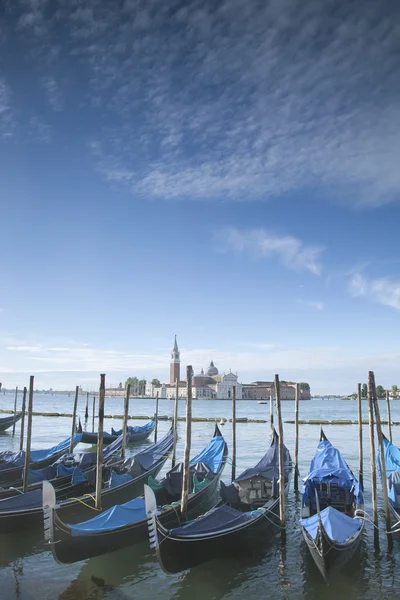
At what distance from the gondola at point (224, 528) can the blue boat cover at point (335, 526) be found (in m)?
1.07

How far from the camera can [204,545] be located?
7.61m

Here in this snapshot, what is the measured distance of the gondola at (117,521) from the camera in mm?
7012

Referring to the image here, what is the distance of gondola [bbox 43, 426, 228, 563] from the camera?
701 centimetres

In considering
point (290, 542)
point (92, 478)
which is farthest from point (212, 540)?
point (92, 478)

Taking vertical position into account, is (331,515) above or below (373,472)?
below

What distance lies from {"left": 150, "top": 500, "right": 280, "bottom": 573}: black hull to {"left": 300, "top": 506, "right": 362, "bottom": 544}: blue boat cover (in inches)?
39.7

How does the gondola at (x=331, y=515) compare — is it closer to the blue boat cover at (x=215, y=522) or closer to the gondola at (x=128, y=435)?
the blue boat cover at (x=215, y=522)

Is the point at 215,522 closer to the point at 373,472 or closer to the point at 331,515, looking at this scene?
the point at 331,515

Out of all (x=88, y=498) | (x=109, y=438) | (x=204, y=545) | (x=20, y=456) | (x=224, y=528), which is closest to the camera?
(x=204, y=545)

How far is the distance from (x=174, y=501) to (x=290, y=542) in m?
2.79

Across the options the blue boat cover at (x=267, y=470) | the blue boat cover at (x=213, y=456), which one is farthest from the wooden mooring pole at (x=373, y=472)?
the blue boat cover at (x=213, y=456)

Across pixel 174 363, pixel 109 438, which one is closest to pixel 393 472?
pixel 109 438

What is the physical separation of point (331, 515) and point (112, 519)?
3973 mm

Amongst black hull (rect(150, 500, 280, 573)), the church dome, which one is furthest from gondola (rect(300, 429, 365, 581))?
the church dome
